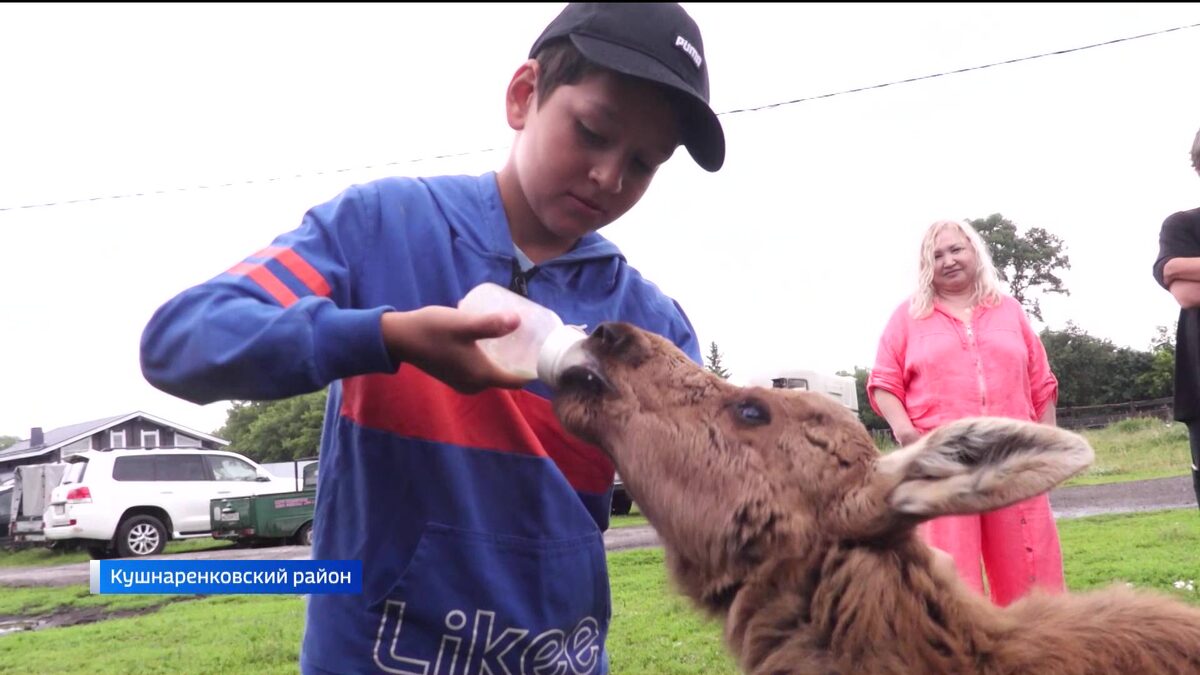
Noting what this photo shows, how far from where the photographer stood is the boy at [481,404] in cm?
269

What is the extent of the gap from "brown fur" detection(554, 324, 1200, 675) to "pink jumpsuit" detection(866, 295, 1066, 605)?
10.4ft

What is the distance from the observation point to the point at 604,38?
8.73 feet

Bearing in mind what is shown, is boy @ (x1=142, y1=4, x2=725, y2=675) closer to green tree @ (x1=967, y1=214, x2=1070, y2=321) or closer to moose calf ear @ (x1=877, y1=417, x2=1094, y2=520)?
moose calf ear @ (x1=877, y1=417, x2=1094, y2=520)

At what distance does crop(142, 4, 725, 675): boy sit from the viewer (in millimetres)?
2688

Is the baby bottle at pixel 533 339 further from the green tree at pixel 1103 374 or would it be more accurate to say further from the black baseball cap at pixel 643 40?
the green tree at pixel 1103 374

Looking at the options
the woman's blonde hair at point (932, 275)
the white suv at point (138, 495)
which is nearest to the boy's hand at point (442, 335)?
the woman's blonde hair at point (932, 275)

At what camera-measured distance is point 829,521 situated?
2.93 metres

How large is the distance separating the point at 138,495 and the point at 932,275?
9.50 meters

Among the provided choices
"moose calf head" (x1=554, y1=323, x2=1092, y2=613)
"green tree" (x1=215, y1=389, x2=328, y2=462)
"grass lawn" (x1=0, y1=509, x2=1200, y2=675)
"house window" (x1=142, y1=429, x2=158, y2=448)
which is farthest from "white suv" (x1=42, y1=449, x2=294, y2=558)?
"moose calf head" (x1=554, y1=323, x2=1092, y2=613)

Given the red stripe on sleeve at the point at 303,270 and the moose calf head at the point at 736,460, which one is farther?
the moose calf head at the point at 736,460

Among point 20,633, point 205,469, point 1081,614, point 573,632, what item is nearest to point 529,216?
point 573,632

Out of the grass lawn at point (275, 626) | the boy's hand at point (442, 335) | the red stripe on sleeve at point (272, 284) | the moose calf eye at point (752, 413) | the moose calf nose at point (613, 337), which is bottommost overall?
the grass lawn at point (275, 626)

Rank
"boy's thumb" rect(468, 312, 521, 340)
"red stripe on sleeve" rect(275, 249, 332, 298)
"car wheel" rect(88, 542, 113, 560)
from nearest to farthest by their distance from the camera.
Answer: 1. "boy's thumb" rect(468, 312, 521, 340)
2. "red stripe on sleeve" rect(275, 249, 332, 298)
3. "car wheel" rect(88, 542, 113, 560)

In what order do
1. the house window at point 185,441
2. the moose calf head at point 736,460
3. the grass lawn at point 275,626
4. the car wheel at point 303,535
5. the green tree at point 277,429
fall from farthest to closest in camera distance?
the house window at point 185,441 → the grass lawn at point 275,626 → the car wheel at point 303,535 → the green tree at point 277,429 → the moose calf head at point 736,460
